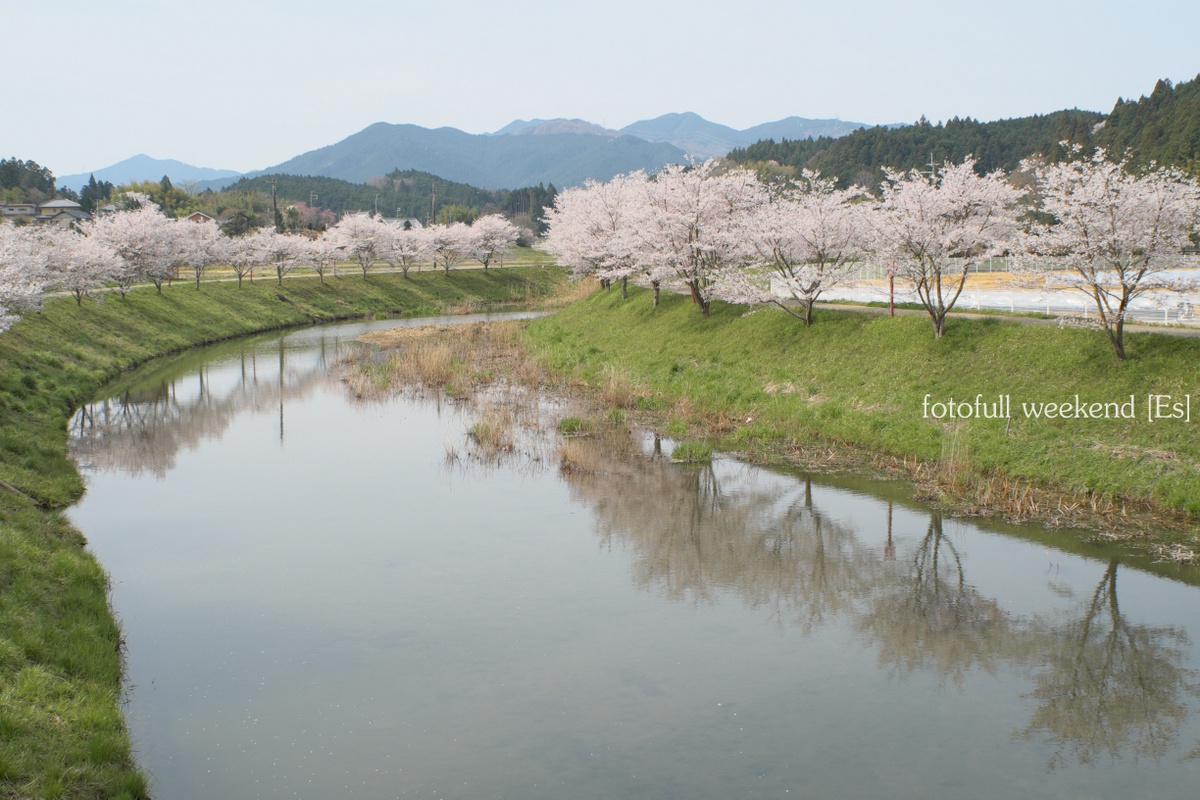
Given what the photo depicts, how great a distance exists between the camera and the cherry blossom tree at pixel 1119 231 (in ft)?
64.6

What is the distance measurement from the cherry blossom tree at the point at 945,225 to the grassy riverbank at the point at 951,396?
1801mm

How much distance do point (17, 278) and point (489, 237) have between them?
184 feet

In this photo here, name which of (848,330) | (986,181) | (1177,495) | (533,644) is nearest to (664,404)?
(848,330)

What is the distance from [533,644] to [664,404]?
1580cm

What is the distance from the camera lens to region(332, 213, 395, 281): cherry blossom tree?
71812 millimetres

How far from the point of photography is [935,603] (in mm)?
13578

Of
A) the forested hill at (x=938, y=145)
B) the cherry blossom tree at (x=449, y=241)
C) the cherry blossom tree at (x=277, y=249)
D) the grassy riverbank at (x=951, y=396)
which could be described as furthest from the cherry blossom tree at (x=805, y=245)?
the forested hill at (x=938, y=145)

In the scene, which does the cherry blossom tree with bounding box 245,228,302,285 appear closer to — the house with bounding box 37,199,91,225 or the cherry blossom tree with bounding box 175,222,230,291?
the cherry blossom tree with bounding box 175,222,230,291

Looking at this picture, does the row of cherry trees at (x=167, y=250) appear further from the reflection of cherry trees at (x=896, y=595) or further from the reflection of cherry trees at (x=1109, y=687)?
the reflection of cherry trees at (x=1109, y=687)

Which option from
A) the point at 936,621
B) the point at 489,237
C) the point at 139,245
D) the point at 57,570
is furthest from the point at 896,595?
the point at 489,237

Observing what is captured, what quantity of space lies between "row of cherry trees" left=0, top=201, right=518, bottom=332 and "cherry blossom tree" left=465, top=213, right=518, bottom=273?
0.30 feet

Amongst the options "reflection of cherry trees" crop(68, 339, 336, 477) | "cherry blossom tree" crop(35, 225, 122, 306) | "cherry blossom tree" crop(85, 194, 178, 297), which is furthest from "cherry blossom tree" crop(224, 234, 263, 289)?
"reflection of cherry trees" crop(68, 339, 336, 477)

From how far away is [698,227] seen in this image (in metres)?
35.0

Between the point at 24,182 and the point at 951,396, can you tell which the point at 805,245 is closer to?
the point at 951,396
